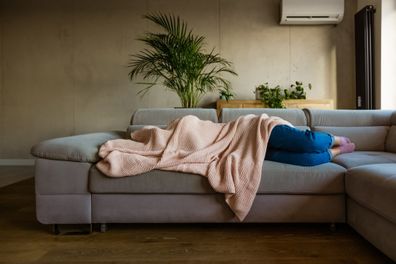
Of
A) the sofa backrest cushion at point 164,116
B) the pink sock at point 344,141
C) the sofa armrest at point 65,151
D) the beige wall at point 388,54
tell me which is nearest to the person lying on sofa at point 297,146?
the pink sock at point 344,141

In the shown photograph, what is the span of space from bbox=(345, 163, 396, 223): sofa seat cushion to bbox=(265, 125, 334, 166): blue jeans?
19 cm

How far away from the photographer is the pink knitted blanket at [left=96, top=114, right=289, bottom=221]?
5.96 ft

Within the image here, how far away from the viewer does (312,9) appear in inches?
168

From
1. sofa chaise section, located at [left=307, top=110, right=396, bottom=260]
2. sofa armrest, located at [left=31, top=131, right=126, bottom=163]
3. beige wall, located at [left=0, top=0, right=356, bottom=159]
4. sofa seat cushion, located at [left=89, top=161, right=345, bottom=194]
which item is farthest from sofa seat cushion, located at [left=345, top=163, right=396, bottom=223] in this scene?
beige wall, located at [left=0, top=0, right=356, bottom=159]

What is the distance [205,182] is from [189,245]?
342 mm

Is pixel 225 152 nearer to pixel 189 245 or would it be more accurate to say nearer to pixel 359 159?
pixel 189 245

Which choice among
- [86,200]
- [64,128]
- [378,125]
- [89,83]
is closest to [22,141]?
[64,128]

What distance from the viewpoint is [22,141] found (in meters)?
4.82

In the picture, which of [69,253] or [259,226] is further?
[259,226]

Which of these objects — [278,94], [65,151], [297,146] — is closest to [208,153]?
[297,146]

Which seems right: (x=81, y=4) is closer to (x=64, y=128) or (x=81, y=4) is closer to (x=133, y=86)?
(x=133, y=86)

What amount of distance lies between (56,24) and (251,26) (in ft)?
8.97

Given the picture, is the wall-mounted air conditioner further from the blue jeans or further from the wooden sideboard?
the blue jeans

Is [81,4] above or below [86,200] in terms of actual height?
above
